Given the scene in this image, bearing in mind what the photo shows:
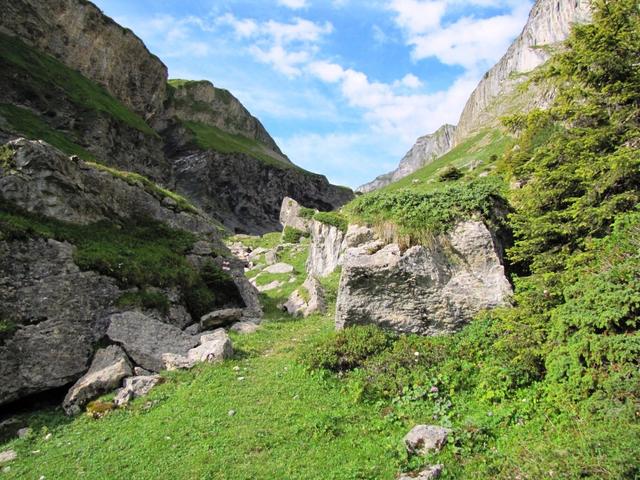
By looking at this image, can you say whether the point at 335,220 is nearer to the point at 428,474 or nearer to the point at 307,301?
the point at 307,301

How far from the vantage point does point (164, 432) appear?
1038 centimetres

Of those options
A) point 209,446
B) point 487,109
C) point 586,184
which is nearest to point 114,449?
point 209,446

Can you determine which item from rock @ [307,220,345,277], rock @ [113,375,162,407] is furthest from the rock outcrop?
rock @ [113,375,162,407]

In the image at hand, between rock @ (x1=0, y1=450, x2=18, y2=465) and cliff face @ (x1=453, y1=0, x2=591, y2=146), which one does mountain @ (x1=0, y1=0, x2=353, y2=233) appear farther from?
cliff face @ (x1=453, y1=0, x2=591, y2=146)

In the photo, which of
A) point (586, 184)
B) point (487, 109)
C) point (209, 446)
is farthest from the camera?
point (487, 109)

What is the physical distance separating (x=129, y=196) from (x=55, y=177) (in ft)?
14.1

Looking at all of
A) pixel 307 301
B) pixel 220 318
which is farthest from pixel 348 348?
pixel 307 301

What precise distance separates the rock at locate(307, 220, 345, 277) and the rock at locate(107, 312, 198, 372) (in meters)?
13.6

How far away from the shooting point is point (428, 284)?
14398 millimetres

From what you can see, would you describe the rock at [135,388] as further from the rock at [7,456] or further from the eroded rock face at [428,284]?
the eroded rock face at [428,284]

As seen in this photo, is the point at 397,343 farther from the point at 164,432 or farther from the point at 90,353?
the point at 90,353

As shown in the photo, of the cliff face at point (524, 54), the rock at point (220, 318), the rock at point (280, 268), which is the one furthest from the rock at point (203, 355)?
the cliff face at point (524, 54)

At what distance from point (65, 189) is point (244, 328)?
36.3 ft

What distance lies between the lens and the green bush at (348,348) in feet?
41.9
